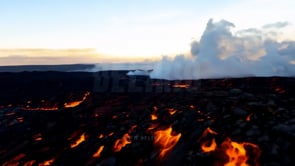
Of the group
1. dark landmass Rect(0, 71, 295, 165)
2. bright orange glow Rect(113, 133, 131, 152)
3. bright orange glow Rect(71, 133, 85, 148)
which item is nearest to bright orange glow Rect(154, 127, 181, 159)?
dark landmass Rect(0, 71, 295, 165)

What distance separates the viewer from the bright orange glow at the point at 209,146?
13.2 m

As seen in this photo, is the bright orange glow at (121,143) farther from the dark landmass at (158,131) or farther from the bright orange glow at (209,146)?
the bright orange glow at (209,146)

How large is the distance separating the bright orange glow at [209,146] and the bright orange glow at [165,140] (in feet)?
5.15

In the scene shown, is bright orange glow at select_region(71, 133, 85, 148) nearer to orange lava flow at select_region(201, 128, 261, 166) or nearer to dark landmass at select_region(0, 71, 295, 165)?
dark landmass at select_region(0, 71, 295, 165)

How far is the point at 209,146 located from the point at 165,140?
247cm

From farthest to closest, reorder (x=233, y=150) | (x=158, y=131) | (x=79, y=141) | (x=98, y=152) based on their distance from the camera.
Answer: (x=79, y=141) → (x=158, y=131) → (x=98, y=152) → (x=233, y=150)

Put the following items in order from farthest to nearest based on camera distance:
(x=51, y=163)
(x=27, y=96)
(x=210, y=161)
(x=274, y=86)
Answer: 1. (x=27, y=96)
2. (x=274, y=86)
3. (x=51, y=163)
4. (x=210, y=161)

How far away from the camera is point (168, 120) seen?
17.2 m

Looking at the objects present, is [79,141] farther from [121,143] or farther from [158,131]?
[158,131]

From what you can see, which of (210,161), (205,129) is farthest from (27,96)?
(210,161)

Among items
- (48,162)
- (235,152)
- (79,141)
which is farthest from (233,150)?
(48,162)

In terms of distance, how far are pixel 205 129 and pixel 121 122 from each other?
5725mm

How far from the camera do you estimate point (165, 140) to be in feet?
49.1

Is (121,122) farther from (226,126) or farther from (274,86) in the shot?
(274,86)
